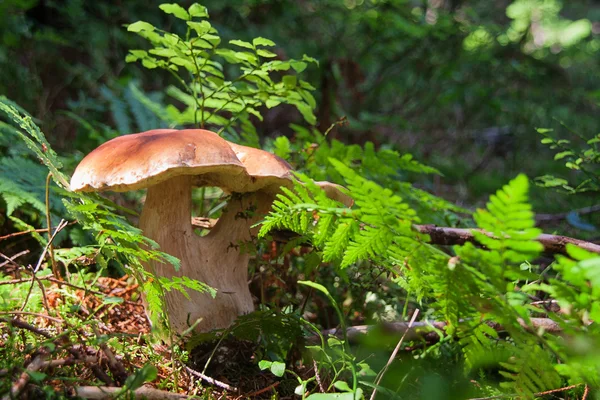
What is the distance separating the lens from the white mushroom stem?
183 centimetres

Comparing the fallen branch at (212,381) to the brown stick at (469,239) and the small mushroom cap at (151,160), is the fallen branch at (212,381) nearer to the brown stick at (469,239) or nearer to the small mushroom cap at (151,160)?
the small mushroom cap at (151,160)

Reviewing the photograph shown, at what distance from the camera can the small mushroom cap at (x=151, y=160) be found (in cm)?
152

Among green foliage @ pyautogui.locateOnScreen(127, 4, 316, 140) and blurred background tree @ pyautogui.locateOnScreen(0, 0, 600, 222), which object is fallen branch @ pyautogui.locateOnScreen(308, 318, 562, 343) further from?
blurred background tree @ pyautogui.locateOnScreen(0, 0, 600, 222)

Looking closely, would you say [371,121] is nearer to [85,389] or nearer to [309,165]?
[309,165]

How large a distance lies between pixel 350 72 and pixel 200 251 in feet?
13.3

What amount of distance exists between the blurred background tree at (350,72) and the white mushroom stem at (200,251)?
1.38 metres

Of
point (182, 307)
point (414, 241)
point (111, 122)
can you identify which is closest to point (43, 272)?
point (182, 307)

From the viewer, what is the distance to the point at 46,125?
3.77 m

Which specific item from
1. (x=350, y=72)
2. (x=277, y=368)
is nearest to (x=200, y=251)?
(x=277, y=368)

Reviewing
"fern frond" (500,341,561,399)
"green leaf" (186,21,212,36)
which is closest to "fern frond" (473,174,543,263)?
"fern frond" (500,341,561,399)

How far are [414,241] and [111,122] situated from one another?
13.6 feet

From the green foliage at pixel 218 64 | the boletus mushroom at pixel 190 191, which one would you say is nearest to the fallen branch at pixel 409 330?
the boletus mushroom at pixel 190 191

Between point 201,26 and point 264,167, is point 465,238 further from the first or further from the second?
point 201,26

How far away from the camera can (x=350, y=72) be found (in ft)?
18.0
